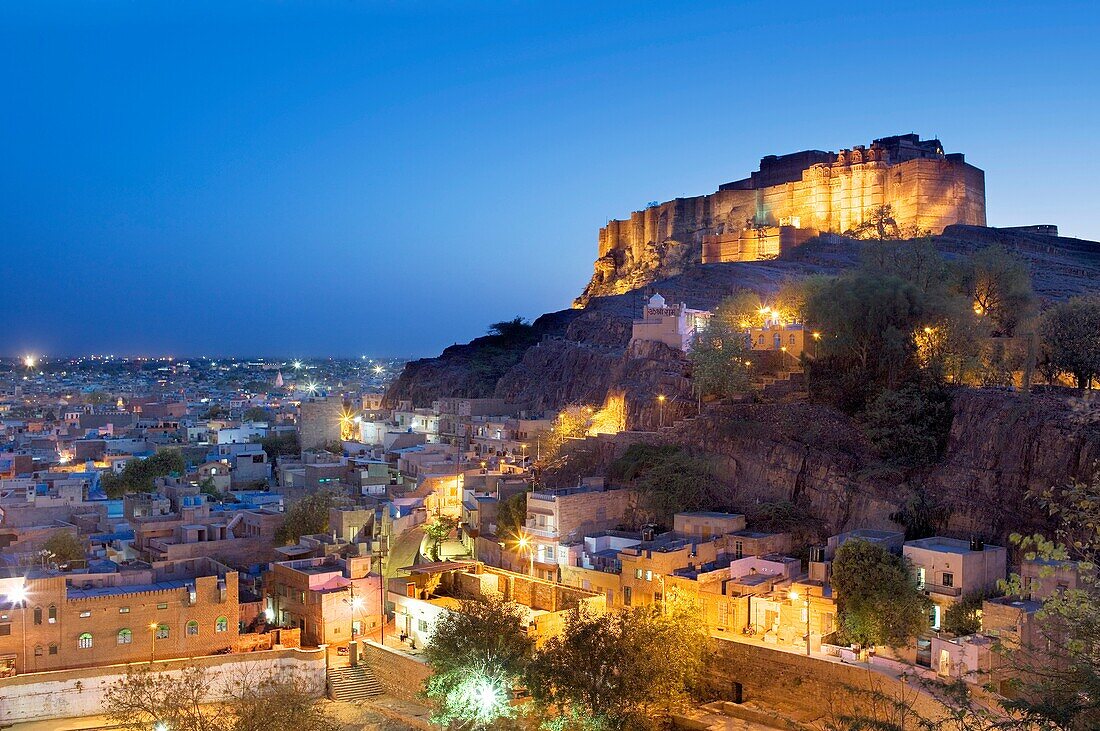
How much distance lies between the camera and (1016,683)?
878 centimetres

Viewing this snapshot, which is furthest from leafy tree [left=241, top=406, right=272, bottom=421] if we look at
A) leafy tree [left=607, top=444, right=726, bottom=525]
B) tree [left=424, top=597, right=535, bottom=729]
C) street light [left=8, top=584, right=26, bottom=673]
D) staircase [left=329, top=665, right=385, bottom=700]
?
tree [left=424, top=597, right=535, bottom=729]

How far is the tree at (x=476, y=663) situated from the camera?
71.9 feet

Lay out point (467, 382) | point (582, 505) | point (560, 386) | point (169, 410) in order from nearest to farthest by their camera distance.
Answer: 1. point (582, 505)
2. point (560, 386)
3. point (467, 382)
4. point (169, 410)

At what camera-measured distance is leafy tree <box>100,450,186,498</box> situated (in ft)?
141

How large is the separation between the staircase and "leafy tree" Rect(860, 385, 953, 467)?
16144mm

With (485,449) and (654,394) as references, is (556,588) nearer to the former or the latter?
(654,394)

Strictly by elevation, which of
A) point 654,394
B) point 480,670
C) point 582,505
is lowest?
point 480,670

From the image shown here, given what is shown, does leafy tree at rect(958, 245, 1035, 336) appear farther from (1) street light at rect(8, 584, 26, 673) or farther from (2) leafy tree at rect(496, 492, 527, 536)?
(1) street light at rect(8, 584, 26, 673)

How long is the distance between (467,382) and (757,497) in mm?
33047

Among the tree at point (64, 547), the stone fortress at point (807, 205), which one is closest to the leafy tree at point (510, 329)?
the stone fortress at point (807, 205)

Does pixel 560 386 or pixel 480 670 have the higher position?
pixel 560 386

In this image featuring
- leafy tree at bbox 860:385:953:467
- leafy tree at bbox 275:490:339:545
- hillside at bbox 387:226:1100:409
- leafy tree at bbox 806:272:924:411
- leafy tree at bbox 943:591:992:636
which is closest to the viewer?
leafy tree at bbox 943:591:992:636

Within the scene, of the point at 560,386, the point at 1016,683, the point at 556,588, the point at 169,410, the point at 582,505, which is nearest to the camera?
the point at 1016,683

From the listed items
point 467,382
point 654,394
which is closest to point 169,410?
point 467,382
